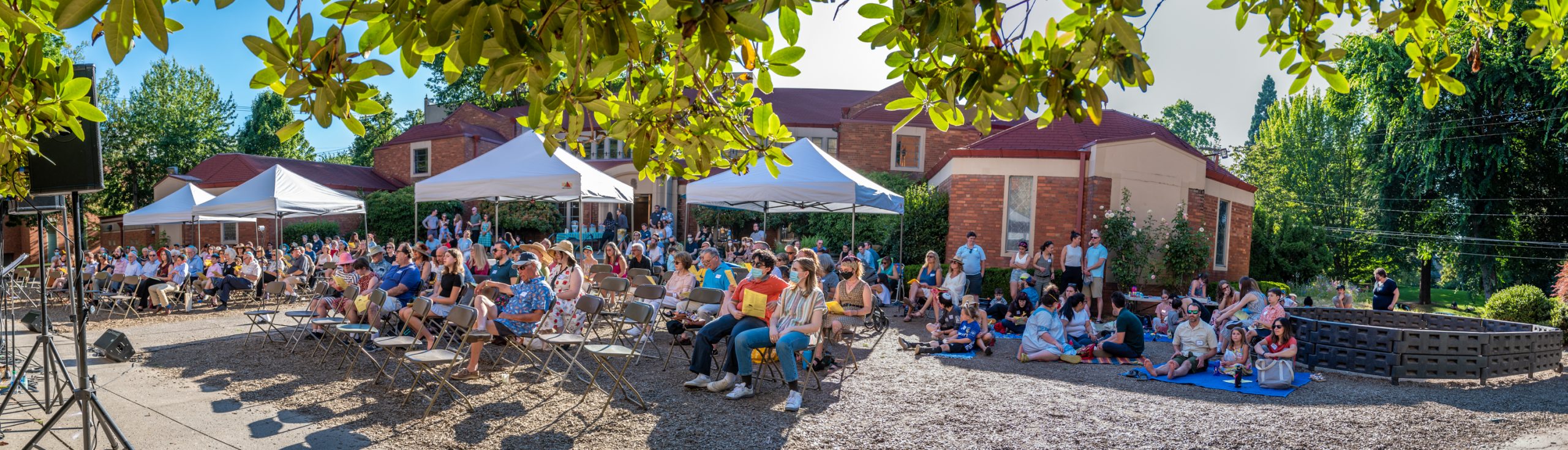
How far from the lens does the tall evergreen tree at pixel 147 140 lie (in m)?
39.1

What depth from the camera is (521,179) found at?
1207cm

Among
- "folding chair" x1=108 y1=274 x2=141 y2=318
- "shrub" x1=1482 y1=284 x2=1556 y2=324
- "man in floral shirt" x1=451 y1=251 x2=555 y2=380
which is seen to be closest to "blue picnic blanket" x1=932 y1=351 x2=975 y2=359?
"man in floral shirt" x1=451 y1=251 x2=555 y2=380

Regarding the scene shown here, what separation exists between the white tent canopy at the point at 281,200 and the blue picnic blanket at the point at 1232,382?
12908 millimetres

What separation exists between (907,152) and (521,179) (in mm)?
18495

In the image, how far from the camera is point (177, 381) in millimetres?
7680

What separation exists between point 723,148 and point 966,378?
5.48 metres

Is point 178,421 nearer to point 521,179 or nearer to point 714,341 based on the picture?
point 714,341

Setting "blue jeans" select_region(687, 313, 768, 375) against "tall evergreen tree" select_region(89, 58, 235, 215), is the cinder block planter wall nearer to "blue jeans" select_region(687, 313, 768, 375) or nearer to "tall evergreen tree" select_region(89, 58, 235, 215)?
"blue jeans" select_region(687, 313, 768, 375)

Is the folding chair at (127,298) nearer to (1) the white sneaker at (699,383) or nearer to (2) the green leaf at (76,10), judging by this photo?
(1) the white sneaker at (699,383)

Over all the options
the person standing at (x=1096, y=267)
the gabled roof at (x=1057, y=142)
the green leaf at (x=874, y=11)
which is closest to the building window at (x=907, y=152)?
the gabled roof at (x=1057, y=142)

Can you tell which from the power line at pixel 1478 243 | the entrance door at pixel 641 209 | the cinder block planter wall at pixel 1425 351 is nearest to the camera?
the cinder block planter wall at pixel 1425 351

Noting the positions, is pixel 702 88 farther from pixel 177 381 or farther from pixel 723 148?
pixel 177 381

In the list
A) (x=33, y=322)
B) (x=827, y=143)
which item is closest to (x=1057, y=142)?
(x=827, y=143)

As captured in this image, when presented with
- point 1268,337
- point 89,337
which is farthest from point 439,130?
point 1268,337
